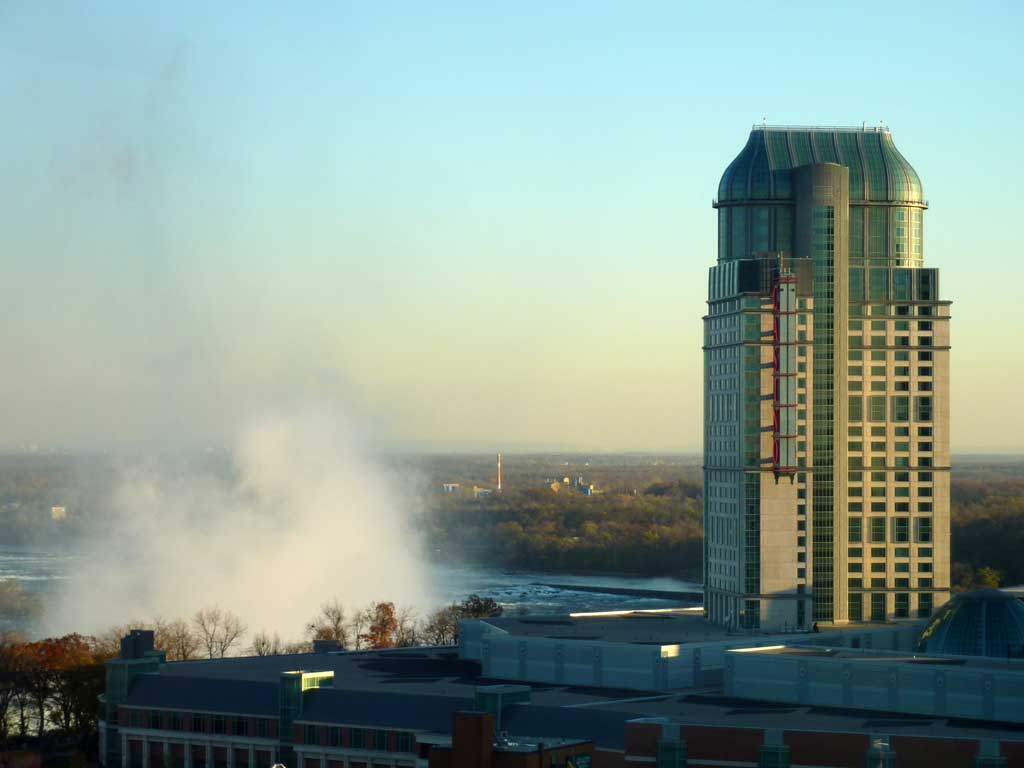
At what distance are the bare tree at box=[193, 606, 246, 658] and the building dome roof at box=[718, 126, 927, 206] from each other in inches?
2092

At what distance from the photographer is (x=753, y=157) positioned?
383 feet

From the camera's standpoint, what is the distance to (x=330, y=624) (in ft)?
577

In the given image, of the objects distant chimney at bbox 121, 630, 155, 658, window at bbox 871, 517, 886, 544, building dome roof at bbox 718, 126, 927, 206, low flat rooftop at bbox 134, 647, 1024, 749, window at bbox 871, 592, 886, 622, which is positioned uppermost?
building dome roof at bbox 718, 126, 927, 206

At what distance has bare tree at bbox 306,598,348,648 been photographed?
14325 cm

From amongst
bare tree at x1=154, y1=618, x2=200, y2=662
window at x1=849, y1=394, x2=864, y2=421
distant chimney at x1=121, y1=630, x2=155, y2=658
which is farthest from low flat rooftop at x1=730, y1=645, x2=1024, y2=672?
bare tree at x1=154, y1=618, x2=200, y2=662

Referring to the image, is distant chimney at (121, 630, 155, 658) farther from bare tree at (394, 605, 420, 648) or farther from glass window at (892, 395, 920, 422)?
glass window at (892, 395, 920, 422)

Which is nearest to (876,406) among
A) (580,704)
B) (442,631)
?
(580,704)

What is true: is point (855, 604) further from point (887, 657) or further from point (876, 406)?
point (887, 657)

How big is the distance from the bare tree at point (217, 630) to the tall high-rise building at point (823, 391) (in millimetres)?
46905

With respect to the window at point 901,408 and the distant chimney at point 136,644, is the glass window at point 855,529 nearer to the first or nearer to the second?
the window at point 901,408

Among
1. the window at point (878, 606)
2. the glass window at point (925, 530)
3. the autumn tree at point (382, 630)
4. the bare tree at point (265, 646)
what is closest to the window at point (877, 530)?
the glass window at point (925, 530)

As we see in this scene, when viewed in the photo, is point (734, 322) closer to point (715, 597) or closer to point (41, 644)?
point (715, 597)

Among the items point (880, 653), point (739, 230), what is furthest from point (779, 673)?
point (739, 230)

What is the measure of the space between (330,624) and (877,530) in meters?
71.9
